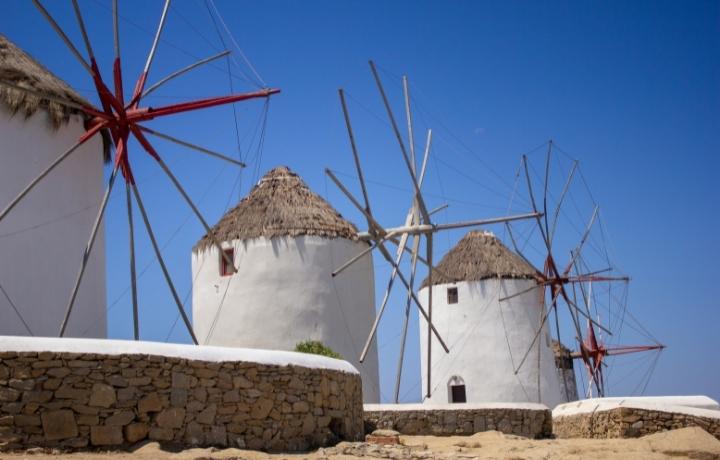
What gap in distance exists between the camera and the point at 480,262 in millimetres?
27906

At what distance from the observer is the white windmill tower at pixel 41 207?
42.7 feet

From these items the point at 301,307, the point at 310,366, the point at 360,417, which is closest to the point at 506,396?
the point at 301,307

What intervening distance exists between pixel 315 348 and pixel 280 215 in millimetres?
3634

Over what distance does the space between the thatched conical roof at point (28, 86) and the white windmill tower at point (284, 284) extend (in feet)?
20.0

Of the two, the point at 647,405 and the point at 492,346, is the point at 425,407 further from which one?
the point at 492,346

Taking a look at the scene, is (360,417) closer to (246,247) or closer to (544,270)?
(246,247)

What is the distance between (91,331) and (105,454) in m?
6.24

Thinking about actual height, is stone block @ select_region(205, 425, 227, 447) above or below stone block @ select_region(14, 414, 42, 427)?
A: below

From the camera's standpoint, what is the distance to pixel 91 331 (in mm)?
14438

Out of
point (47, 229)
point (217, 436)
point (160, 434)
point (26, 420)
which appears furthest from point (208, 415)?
point (47, 229)

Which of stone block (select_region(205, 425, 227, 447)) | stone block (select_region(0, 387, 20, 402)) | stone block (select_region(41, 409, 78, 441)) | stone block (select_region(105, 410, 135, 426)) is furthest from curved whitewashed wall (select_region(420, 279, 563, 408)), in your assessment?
stone block (select_region(0, 387, 20, 402))

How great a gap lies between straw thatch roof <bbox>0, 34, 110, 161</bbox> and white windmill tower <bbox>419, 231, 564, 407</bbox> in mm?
15027

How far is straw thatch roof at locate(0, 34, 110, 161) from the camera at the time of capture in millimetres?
13234

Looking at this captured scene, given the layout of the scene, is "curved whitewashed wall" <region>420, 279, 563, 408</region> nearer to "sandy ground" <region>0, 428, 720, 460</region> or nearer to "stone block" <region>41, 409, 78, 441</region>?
"sandy ground" <region>0, 428, 720, 460</region>
